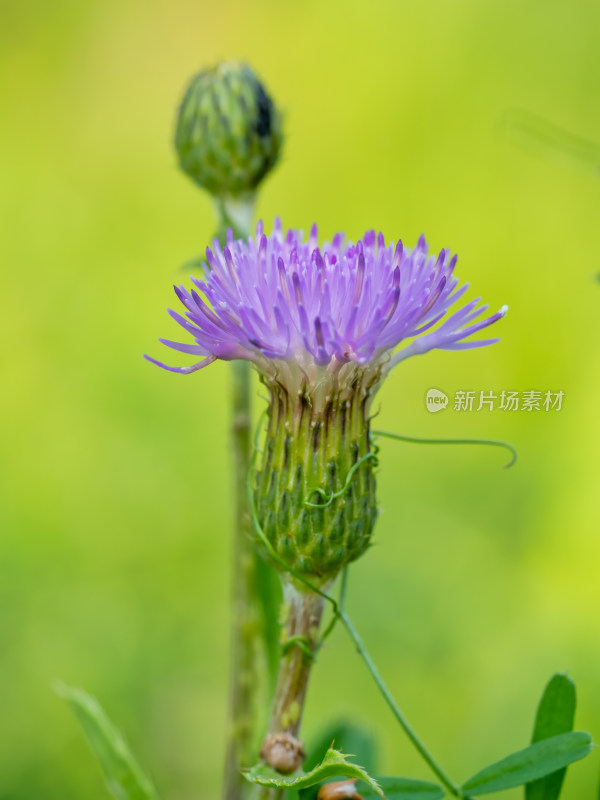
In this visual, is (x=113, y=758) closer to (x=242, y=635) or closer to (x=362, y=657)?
(x=242, y=635)

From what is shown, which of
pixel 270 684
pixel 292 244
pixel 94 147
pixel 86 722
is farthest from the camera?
pixel 94 147

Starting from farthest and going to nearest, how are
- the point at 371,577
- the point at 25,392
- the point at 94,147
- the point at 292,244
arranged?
the point at 94,147 < the point at 25,392 < the point at 371,577 < the point at 292,244

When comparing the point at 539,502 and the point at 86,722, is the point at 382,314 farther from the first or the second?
the point at 539,502

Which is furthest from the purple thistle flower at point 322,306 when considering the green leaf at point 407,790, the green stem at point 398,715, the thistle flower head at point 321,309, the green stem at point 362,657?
the green leaf at point 407,790

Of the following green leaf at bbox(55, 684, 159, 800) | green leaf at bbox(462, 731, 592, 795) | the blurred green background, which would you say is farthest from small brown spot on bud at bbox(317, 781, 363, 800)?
the blurred green background

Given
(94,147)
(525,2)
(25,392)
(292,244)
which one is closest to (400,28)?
(525,2)

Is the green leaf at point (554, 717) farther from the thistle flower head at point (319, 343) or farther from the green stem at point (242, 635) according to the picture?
the green stem at point (242, 635)

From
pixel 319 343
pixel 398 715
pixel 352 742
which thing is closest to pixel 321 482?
pixel 319 343
